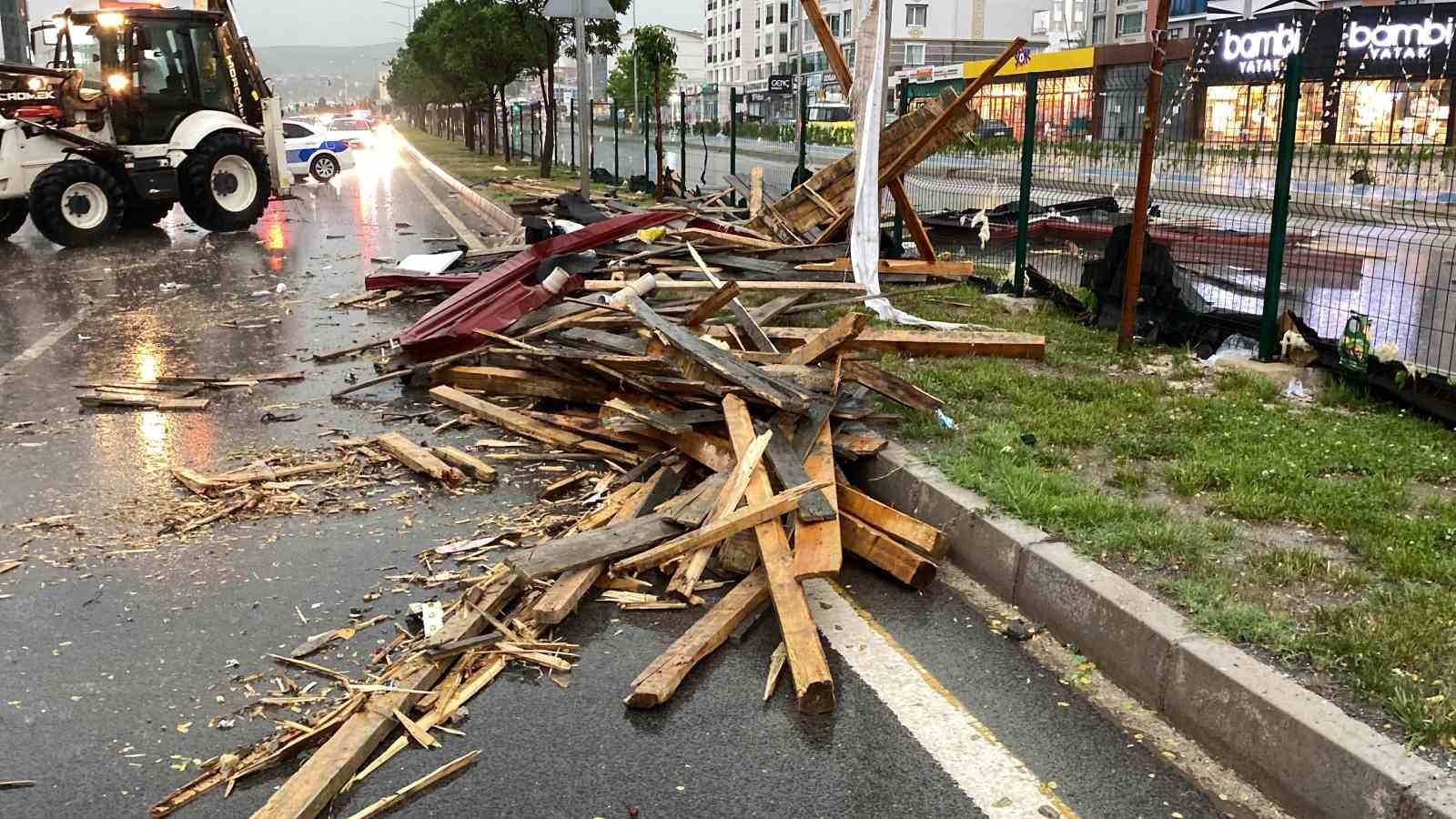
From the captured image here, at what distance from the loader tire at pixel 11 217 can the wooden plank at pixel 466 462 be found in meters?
14.9

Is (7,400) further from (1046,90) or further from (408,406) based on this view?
(1046,90)

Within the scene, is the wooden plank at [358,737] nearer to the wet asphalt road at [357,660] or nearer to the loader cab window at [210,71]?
the wet asphalt road at [357,660]

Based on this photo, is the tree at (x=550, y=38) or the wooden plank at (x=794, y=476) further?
the tree at (x=550, y=38)

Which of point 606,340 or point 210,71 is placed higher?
point 210,71

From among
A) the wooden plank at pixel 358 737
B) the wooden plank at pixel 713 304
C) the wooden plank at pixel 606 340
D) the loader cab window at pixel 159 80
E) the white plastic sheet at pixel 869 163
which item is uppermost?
the loader cab window at pixel 159 80

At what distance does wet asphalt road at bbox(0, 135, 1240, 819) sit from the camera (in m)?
3.42

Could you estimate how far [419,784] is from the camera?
3.43 m

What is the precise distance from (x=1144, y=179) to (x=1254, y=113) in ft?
3.54

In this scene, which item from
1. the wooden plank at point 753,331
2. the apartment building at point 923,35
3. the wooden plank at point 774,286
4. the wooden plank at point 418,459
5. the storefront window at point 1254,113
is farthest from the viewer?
the apartment building at point 923,35

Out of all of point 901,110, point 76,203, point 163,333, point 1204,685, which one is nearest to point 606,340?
point 1204,685

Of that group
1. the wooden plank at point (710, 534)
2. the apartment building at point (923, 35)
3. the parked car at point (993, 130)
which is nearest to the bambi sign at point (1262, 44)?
the parked car at point (993, 130)

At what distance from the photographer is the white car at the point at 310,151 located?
3189cm

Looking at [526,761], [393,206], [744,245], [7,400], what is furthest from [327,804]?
[393,206]

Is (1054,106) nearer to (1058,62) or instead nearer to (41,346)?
(41,346)
